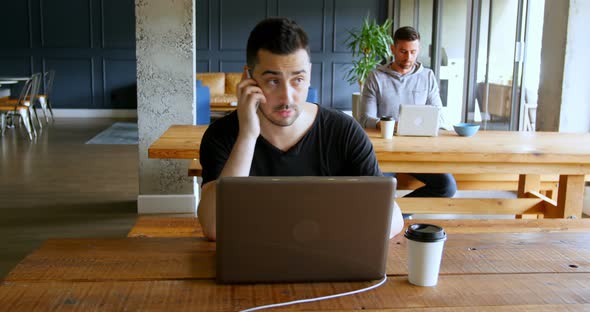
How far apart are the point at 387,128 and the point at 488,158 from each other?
0.59 m

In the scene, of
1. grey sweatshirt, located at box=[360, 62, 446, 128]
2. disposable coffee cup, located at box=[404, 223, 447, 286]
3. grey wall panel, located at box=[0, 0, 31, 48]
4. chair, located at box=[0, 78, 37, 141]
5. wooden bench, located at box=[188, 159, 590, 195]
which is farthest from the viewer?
grey wall panel, located at box=[0, 0, 31, 48]

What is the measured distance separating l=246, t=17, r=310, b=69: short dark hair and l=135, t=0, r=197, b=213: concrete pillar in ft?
9.93

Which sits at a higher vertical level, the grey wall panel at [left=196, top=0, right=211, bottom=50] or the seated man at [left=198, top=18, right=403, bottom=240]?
the grey wall panel at [left=196, top=0, right=211, bottom=50]

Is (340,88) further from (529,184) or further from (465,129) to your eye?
(465,129)

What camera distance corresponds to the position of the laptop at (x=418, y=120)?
360cm

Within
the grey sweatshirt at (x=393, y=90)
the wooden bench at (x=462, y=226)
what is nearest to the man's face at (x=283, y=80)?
the wooden bench at (x=462, y=226)

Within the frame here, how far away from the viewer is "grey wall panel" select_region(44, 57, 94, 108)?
1121cm

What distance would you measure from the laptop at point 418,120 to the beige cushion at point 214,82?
719 centimetres

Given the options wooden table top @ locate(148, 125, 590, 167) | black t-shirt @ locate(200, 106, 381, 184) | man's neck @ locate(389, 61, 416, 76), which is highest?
man's neck @ locate(389, 61, 416, 76)

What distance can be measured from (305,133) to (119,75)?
993 cm

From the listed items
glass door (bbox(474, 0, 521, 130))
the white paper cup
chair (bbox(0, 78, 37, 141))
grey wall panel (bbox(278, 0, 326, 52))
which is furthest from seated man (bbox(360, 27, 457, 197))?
grey wall panel (bbox(278, 0, 326, 52))

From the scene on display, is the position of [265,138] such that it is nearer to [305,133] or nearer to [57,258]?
[305,133]

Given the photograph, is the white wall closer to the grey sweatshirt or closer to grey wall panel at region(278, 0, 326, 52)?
the grey sweatshirt

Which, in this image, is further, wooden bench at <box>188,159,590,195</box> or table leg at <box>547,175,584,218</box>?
wooden bench at <box>188,159,590,195</box>
